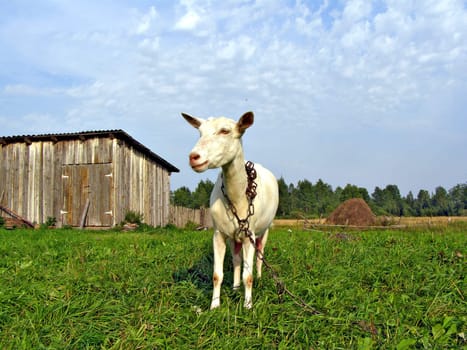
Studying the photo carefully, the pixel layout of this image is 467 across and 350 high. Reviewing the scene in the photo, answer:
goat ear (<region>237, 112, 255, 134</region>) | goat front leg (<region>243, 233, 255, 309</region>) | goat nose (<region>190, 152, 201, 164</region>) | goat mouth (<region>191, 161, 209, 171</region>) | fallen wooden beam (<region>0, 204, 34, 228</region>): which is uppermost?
goat ear (<region>237, 112, 255, 134</region>)

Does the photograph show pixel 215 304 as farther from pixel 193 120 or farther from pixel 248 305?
pixel 193 120

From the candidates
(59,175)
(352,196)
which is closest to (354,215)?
(59,175)

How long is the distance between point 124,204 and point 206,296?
52.4 ft

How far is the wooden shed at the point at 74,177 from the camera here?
19.6 meters

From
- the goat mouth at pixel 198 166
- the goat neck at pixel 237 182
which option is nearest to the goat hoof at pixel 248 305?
the goat neck at pixel 237 182

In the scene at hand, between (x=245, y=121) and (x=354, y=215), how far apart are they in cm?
2157

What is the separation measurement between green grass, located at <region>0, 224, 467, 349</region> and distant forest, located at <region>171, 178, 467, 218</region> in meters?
68.7

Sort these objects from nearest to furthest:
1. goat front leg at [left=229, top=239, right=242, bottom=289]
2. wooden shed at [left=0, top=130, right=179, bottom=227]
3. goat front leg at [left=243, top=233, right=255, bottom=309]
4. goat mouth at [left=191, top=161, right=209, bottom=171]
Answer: goat mouth at [left=191, top=161, right=209, bottom=171]
goat front leg at [left=243, top=233, right=255, bottom=309]
goat front leg at [left=229, top=239, right=242, bottom=289]
wooden shed at [left=0, top=130, right=179, bottom=227]

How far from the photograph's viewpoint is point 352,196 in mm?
92500

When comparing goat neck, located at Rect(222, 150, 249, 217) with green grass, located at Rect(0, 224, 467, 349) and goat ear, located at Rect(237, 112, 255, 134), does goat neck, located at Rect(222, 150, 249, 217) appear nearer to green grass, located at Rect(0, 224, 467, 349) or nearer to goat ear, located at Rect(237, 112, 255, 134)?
goat ear, located at Rect(237, 112, 255, 134)

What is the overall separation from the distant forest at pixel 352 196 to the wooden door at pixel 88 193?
57.1 metres

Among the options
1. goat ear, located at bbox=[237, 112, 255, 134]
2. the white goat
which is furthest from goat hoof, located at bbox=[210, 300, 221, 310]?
goat ear, located at bbox=[237, 112, 255, 134]

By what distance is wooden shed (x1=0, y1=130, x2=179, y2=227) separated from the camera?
1964 cm

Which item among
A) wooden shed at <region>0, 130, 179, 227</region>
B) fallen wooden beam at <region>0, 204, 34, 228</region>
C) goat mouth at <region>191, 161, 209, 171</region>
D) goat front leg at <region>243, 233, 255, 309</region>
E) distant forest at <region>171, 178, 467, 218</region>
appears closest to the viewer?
goat mouth at <region>191, 161, 209, 171</region>
